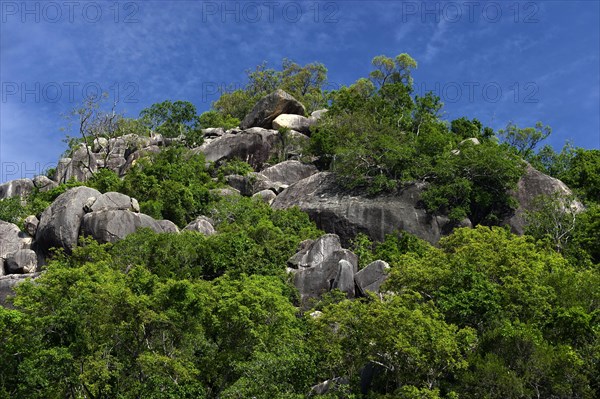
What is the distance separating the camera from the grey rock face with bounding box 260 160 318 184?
169 ft

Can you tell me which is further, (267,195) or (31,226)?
(267,195)

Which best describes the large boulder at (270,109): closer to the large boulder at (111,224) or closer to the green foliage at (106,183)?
the green foliage at (106,183)

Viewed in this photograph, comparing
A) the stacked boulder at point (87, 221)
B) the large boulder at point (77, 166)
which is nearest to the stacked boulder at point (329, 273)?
the stacked boulder at point (87, 221)

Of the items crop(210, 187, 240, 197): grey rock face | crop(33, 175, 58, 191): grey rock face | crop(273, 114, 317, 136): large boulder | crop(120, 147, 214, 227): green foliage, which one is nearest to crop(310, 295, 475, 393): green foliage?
crop(120, 147, 214, 227): green foliage

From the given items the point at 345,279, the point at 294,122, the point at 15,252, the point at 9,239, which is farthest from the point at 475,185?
the point at 9,239

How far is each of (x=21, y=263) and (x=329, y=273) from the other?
16.0m

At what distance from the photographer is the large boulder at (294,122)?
2329 inches

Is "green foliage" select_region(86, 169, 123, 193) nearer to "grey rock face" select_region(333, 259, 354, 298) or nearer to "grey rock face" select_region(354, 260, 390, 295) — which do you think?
"grey rock face" select_region(333, 259, 354, 298)

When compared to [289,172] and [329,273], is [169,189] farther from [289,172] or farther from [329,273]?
[329,273]

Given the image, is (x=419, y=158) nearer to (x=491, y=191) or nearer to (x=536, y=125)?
(x=491, y=191)

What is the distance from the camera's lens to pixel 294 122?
59500 millimetres

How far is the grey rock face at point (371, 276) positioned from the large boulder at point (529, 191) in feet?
38.6

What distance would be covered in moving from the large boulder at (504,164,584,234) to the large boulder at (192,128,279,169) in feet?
70.6

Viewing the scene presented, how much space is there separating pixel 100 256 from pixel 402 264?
552 inches
